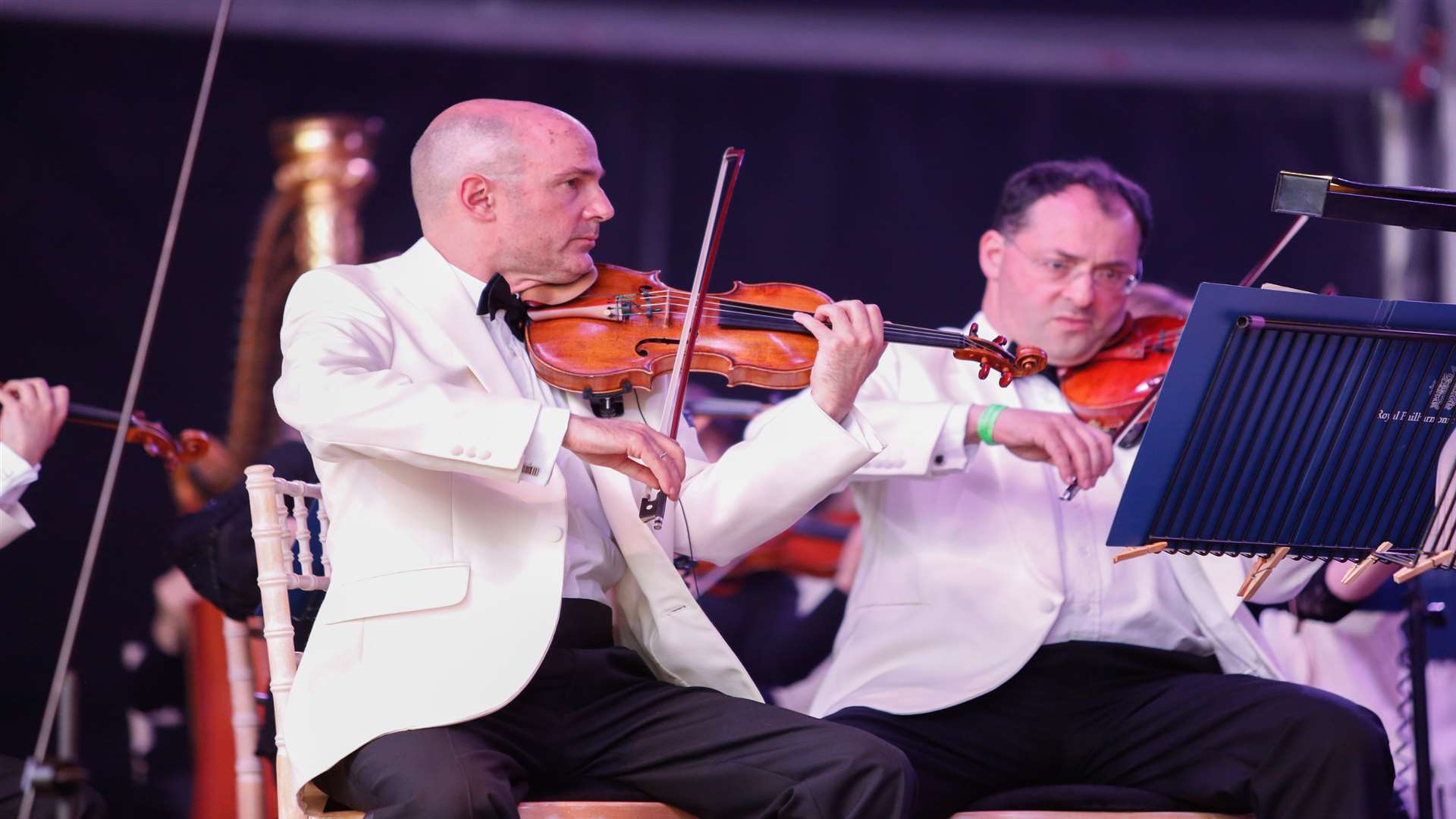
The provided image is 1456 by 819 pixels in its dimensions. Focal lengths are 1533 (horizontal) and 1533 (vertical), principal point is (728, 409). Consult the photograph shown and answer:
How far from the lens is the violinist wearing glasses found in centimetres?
238

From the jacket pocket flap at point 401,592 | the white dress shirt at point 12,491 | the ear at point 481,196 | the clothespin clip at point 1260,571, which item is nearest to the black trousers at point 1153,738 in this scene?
the clothespin clip at point 1260,571

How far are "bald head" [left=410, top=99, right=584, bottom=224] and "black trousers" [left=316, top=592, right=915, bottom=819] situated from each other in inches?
28.4

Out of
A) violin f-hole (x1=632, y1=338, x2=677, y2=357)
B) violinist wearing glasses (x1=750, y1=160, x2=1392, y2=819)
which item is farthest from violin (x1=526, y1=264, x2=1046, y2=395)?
violinist wearing glasses (x1=750, y1=160, x2=1392, y2=819)

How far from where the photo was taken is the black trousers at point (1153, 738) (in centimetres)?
230

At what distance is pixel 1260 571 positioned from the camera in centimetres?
227

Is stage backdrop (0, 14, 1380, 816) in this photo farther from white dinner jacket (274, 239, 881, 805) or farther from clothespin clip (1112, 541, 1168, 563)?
clothespin clip (1112, 541, 1168, 563)

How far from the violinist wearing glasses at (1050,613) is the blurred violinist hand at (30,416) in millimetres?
1256

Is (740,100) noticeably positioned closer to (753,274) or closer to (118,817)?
(753,274)

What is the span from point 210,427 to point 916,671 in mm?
2853

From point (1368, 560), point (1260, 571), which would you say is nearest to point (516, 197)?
point (1260, 571)

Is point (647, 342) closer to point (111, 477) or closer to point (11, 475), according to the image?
point (111, 477)

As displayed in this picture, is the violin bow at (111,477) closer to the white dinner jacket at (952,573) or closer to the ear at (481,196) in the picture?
the ear at (481,196)

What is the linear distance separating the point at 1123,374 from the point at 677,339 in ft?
3.02

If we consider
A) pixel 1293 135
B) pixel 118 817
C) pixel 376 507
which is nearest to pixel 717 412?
pixel 376 507
